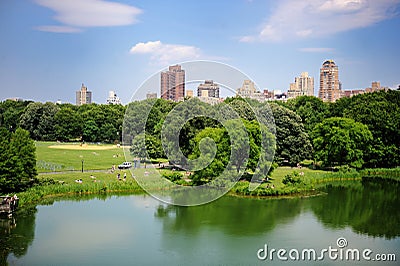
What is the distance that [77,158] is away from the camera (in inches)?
1785

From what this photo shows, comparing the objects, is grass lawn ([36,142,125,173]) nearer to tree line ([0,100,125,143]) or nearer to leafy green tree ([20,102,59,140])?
tree line ([0,100,125,143])

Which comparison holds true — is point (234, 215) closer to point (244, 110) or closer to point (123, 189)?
point (123, 189)

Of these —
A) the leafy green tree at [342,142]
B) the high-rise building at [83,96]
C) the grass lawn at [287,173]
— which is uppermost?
the high-rise building at [83,96]

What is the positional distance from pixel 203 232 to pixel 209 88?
7181mm

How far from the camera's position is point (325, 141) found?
41.0 meters

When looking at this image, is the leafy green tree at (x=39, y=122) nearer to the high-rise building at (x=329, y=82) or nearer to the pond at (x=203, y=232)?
the pond at (x=203, y=232)

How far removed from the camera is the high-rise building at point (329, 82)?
463 feet

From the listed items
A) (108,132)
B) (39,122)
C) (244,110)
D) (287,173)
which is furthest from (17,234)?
(39,122)

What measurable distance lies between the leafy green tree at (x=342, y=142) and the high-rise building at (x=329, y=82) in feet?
331

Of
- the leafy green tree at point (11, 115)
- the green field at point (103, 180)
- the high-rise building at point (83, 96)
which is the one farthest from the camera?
the high-rise building at point (83, 96)

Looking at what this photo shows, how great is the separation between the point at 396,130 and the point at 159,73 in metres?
28.5

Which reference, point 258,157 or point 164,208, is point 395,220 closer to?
point 258,157

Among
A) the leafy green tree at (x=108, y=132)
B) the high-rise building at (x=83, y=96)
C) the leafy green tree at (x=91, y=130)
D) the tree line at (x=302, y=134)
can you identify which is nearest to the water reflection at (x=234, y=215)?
the tree line at (x=302, y=134)

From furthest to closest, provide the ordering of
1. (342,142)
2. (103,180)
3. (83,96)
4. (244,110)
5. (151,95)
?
(83,96)
(244,110)
(342,142)
(103,180)
(151,95)
